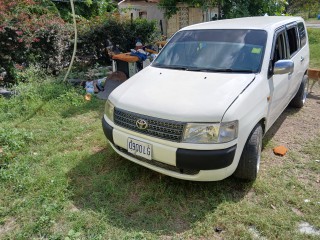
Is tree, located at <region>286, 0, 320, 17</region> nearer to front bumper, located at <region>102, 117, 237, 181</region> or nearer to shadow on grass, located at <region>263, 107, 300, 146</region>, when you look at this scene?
shadow on grass, located at <region>263, 107, 300, 146</region>

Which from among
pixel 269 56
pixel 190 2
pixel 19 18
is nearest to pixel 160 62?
pixel 269 56

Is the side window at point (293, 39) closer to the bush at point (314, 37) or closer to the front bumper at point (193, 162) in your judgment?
the front bumper at point (193, 162)

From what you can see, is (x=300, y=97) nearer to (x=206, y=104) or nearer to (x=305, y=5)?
(x=206, y=104)

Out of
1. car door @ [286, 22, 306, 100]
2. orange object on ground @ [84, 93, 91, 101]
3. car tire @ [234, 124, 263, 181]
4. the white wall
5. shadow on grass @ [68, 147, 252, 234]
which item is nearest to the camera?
shadow on grass @ [68, 147, 252, 234]

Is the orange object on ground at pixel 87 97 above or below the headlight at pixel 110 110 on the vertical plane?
below

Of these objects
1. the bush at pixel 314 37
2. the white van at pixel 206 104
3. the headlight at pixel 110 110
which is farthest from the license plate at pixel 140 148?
the bush at pixel 314 37

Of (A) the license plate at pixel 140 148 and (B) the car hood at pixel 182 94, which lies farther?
(A) the license plate at pixel 140 148

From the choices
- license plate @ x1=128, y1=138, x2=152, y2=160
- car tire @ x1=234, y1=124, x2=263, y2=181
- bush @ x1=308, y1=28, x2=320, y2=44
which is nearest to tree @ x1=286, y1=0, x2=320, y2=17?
bush @ x1=308, y1=28, x2=320, y2=44

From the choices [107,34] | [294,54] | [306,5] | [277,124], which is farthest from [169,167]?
[306,5]

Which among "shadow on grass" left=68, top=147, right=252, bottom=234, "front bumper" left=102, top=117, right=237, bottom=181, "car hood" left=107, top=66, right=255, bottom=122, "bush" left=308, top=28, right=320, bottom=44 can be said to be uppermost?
"car hood" left=107, top=66, right=255, bottom=122

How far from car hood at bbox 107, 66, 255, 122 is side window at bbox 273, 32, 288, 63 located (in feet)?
2.66

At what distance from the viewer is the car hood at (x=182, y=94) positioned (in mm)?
2707

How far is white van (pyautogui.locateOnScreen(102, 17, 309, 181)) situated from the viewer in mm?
2688

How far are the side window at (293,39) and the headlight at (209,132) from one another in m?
2.41
